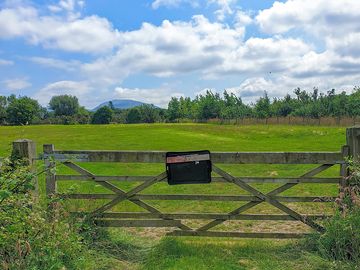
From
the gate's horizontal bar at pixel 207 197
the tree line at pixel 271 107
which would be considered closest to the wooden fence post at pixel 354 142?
the gate's horizontal bar at pixel 207 197

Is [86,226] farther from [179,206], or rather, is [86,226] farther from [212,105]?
[212,105]

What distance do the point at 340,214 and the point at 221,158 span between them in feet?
6.52

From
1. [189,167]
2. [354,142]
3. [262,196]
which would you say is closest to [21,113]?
[189,167]

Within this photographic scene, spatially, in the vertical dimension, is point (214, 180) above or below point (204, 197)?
above

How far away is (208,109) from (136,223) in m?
89.1

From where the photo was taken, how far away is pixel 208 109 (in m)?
94.8

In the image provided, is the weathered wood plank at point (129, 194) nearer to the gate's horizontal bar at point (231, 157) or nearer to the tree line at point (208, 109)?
the gate's horizontal bar at point (231, 157)

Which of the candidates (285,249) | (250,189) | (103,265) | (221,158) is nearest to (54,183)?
(103,265)

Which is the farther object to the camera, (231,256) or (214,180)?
(214,180)

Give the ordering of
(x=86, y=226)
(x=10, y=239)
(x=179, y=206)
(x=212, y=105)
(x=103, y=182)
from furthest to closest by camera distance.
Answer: (x=212, y=105), (x=179, y=206), (x=103, y=182), (x=86, y=226), (x=10, y=239)

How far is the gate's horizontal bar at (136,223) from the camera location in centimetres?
640

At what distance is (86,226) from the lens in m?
6.01

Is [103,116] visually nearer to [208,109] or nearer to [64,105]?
[64,105]

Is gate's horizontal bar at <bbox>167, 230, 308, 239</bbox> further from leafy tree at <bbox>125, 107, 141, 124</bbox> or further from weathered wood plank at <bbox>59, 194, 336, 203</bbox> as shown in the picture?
leafy tree at <bbox>125, 107, 141, 124</bbox>
